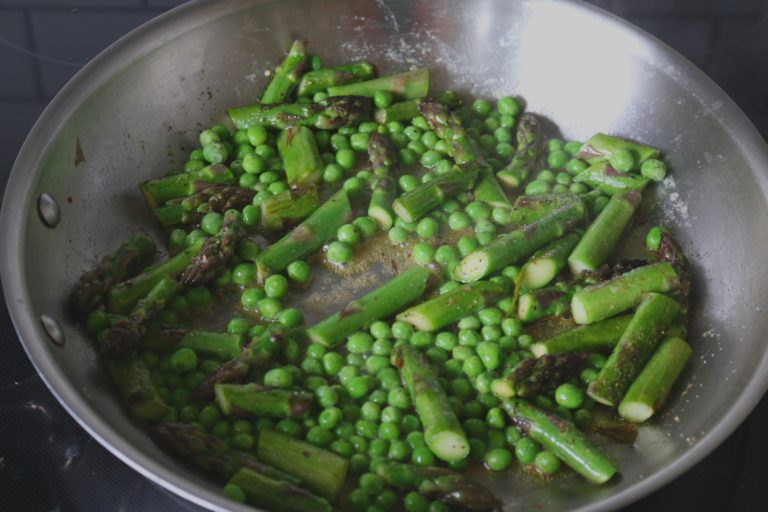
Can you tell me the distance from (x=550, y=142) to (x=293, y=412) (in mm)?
2449

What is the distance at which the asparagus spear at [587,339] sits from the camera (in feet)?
13.2

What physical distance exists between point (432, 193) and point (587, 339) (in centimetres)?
121

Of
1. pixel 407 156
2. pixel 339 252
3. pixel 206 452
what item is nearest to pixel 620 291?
pixel 339 252

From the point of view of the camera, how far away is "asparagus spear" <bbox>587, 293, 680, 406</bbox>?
3816 mm

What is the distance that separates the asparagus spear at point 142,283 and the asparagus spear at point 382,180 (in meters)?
1.01

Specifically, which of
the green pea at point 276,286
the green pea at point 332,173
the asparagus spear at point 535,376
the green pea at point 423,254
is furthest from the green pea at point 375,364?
the green pea at point 332,173

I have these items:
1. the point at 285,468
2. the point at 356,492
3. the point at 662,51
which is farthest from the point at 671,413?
the point at 662,51

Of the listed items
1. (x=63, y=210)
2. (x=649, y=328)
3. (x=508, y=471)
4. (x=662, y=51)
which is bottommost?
(x=508, y=471)

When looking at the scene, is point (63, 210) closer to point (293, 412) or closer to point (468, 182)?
point (293, 412)

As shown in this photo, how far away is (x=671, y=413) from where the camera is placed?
12.6 feet

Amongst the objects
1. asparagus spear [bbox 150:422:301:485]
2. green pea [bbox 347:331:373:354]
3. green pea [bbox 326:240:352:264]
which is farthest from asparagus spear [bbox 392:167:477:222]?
asparagus spear [bbox 150:422:301:485]

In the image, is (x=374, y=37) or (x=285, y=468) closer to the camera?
(x=285, y=468)

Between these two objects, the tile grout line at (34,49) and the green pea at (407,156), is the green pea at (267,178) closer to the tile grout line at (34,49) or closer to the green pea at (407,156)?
the green pea at (407,156)

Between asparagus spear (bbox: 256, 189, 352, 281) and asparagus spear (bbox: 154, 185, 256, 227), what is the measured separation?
402 mm
